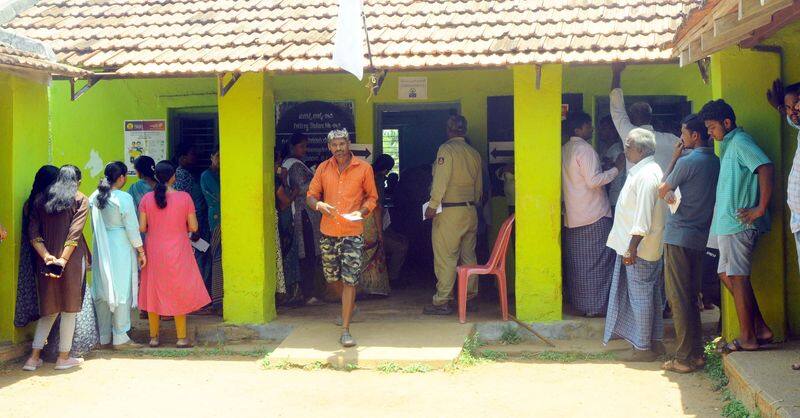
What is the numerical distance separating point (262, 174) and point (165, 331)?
1786 mm

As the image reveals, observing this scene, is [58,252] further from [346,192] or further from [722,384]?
[722,384]

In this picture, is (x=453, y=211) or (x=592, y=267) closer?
(x=592, y=267)

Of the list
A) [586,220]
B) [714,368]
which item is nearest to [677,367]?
[714,368]

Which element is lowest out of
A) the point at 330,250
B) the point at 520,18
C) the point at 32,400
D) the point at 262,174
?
the point at 32,400

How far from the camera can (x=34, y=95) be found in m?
7.87

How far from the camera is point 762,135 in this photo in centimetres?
686

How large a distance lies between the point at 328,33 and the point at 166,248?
2.49 m

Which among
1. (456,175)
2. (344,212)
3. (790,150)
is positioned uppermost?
(790,150)

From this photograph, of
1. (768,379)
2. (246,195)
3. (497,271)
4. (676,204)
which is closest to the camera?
(768,379)

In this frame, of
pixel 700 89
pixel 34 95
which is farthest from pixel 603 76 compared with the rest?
pixel 34 95

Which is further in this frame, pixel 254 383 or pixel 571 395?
pixel 254 383

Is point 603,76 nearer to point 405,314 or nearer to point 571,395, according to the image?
point 405,314

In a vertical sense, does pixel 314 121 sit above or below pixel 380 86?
below

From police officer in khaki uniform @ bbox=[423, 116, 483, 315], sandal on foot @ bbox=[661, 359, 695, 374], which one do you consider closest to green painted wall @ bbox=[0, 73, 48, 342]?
police officer in khaki uniform @ bbox=[423, 116, 483, 315]
